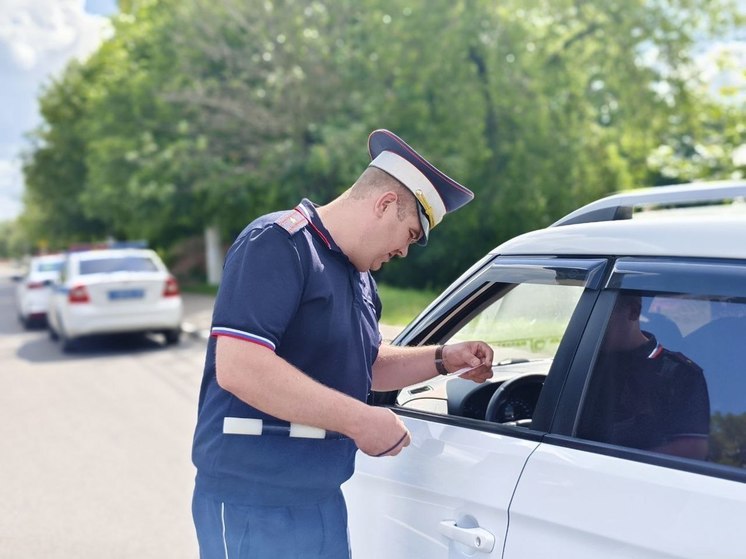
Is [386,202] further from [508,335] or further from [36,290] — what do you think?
[36,290]

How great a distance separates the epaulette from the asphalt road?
3201mm

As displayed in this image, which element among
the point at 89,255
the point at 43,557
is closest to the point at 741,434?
the point at 43,557

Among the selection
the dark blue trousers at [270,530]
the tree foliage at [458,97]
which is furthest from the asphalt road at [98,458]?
the tree foliage at [458,97]

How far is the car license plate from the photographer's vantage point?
13.4 meters

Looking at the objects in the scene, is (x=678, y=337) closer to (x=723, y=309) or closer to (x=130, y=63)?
(x=723, y=309)

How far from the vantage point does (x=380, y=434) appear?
204cm

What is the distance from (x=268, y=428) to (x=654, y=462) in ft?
2.93

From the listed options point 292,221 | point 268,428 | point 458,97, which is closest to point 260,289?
point 292,221

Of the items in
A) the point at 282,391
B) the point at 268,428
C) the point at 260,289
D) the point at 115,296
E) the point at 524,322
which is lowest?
the point at 115,296

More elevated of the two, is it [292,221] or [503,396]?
[292,221]

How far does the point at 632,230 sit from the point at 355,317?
713mm

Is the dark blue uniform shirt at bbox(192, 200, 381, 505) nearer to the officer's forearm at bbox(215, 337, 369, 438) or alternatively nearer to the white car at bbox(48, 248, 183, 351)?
the officer's forearm at bbox(215, 337, 369, 438)

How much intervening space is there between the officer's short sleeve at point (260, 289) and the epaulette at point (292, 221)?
23mm

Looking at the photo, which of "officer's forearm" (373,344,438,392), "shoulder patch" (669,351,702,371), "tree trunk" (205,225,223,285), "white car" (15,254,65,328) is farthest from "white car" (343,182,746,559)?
"tree trunk" (205,225,223,285)
